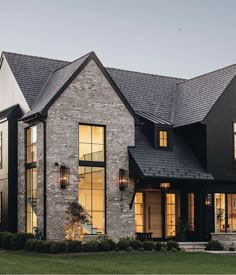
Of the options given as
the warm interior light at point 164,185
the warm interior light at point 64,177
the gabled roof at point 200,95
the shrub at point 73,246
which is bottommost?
the shrub at point 73,246

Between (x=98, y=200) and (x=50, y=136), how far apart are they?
13.2ft

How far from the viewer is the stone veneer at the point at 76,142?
2917cm

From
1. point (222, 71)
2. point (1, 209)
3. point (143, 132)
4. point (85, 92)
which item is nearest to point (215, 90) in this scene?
point (222, 71)

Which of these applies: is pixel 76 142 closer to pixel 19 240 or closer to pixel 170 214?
pixel 19 240

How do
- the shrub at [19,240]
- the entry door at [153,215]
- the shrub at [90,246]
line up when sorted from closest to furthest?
the shrub at [90,246], the shrub at [19,240], the entry door at [153,215]

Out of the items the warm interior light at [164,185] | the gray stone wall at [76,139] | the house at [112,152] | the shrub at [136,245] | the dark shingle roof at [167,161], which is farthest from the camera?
the warm interior light at [164,185]

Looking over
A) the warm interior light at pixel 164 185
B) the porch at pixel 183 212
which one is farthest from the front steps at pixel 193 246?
the warm interior light at pixel 164 185

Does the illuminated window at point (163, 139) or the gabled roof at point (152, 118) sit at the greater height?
the gabled roof at point (152, 118)

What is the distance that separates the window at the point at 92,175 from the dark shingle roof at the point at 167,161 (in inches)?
73.8

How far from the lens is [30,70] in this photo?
111ft

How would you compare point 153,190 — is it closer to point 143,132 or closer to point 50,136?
point 143,132

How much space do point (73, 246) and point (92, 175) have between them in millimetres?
5238

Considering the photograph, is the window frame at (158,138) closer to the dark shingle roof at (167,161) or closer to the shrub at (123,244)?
the dark shingle roof at (167,161)

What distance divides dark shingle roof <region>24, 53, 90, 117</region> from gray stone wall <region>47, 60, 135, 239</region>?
1.37 feet
